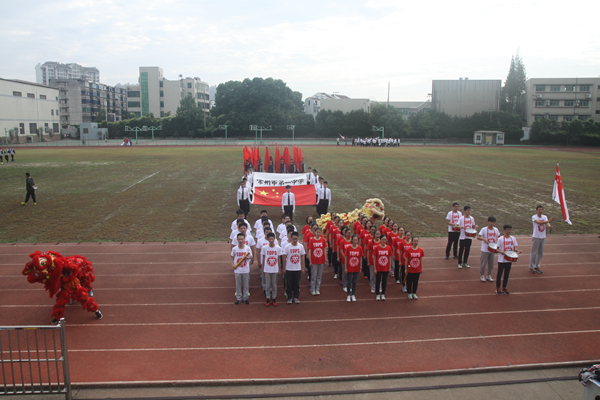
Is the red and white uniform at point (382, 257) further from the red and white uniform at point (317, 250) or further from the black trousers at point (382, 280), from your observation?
the red and white uniform at point (317, 250)

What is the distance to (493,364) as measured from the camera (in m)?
6.41

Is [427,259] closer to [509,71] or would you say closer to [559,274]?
[559,274]

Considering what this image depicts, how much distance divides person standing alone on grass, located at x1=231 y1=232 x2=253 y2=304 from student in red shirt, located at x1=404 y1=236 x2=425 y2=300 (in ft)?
10.9

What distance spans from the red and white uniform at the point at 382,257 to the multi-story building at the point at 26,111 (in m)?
66.0

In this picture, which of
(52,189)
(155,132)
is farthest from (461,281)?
(155,132)

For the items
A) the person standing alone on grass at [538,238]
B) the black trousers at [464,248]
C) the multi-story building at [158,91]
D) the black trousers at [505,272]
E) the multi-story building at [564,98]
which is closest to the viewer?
the black trousers at [505,272]

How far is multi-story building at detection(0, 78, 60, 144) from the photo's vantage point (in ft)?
196

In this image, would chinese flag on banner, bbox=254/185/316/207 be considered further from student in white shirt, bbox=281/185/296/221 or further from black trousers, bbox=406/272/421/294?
black trousers, bbox=406/272/421/294

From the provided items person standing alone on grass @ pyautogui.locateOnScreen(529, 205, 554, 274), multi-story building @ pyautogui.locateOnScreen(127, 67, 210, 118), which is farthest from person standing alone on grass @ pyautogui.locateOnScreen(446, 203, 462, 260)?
multi-story building @ pyautogui.locateOnScreen(127, 67, 210, 118)

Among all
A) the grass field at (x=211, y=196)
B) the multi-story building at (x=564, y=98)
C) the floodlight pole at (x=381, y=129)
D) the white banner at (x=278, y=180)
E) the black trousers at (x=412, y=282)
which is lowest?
the black trousers at (x=412, y=282)

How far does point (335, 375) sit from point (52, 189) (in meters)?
21.1

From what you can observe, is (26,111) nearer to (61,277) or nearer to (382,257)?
(61,277)

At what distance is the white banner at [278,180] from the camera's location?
1609 cm

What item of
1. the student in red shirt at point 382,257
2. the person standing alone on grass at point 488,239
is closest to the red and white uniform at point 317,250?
the student in red shirt at point 382,257
